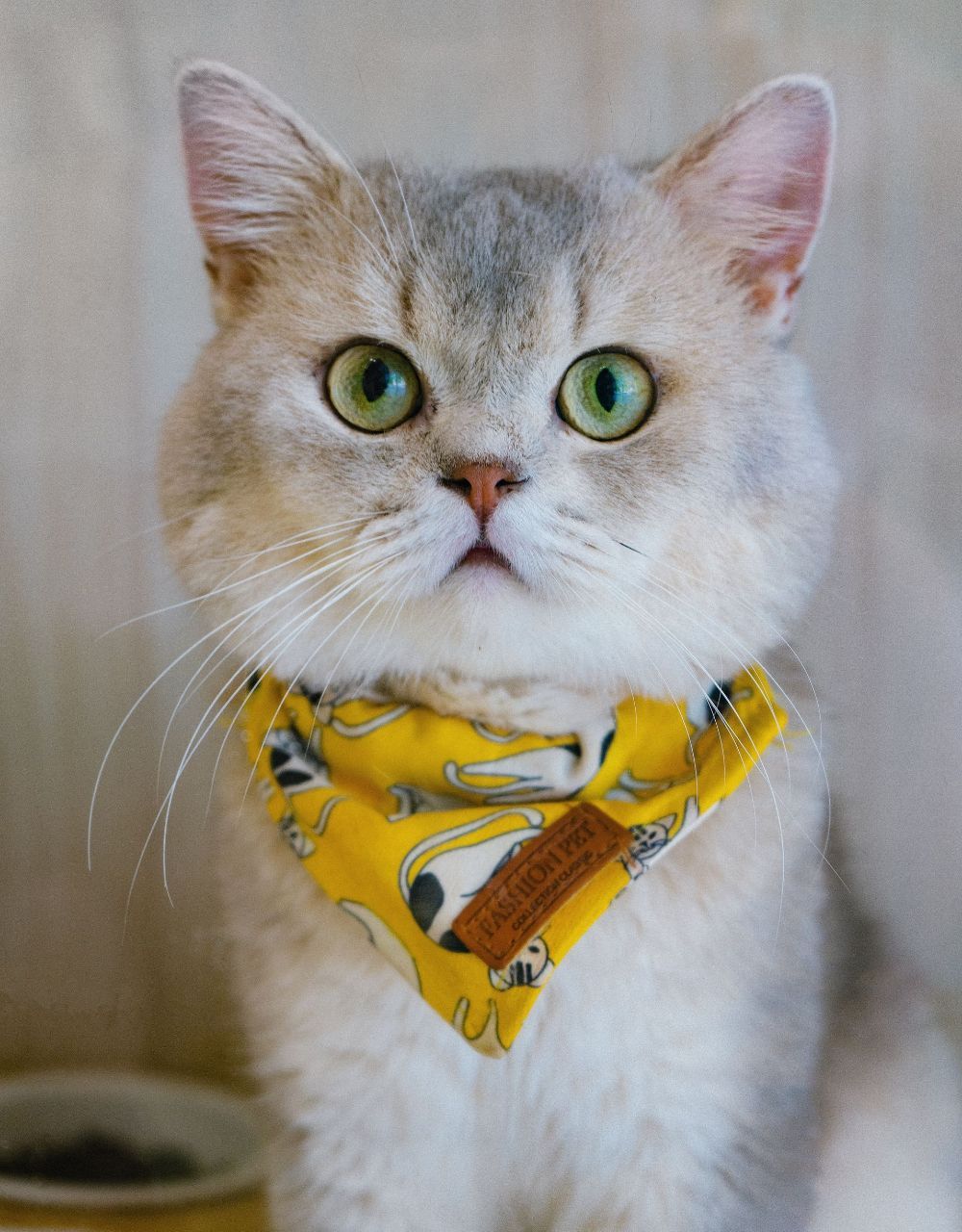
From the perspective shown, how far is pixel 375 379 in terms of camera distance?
2.93ft

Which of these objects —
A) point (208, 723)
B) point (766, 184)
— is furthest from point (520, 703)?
point (766, 184)

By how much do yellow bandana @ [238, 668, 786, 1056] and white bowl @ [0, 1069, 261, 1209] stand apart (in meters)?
0.37

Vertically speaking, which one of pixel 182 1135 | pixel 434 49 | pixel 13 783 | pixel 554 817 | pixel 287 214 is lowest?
pixel 182 1135

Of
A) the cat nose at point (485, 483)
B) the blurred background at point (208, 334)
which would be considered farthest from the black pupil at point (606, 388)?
the blurred background at point (208, 334)

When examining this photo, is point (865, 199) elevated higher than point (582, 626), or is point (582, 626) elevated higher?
point (865, 199)

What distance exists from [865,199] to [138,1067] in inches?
45.1

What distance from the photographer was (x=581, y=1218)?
96 cm

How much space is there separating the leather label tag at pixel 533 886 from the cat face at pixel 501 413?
0.14 meters

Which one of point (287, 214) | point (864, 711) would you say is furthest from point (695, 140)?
point (864, 711)

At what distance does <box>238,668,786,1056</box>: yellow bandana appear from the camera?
87cm

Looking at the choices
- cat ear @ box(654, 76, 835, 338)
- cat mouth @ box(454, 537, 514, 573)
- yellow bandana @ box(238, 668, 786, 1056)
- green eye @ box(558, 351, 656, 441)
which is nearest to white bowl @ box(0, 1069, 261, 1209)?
yellow bandana @ box(238, 668, 786, 1056)

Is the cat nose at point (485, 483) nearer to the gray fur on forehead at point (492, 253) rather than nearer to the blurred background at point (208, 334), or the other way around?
the gray fur on forehead at point (492, 253)

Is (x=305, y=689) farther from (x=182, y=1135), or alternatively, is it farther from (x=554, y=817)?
(x=182, y=1135)

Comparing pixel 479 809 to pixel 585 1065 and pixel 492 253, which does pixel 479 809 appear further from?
pixel 492 253
